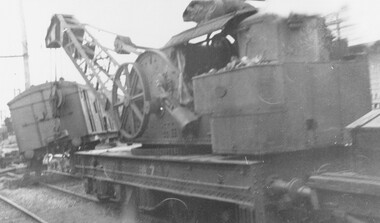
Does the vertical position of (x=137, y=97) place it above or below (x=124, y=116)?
above

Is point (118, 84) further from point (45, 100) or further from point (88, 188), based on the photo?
point (45, 100)

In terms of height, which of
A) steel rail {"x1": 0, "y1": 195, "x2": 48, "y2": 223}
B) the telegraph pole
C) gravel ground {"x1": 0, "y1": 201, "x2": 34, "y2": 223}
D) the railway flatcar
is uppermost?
the telegraph pole

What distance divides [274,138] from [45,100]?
1088 centimetres

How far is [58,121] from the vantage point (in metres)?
13.4

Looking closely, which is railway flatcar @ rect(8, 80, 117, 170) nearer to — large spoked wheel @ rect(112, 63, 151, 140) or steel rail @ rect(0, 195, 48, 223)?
steel rail @ rect(0, 195, 48, 223)

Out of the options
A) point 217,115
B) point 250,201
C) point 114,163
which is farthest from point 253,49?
point 114,163

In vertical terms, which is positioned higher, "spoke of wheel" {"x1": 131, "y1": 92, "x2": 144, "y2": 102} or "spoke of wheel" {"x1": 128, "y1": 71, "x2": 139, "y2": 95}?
"spoke of wheel" {"x1": 128, "y1": 71, "x2": 139, "y2": 95}

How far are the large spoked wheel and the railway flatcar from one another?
5.72 meters

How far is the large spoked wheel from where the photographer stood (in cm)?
700

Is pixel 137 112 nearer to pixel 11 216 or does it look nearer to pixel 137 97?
pixel 137 97

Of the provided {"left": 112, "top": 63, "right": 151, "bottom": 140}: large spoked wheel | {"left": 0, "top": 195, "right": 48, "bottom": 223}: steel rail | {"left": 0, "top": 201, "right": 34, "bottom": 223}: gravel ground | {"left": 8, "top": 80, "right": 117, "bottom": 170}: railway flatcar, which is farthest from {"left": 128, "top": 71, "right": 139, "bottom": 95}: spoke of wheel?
{"left": 8, "top": 80, "right": 117, "bottom": 170}: railway flatcar

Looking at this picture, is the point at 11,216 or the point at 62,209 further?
the point at 62,209

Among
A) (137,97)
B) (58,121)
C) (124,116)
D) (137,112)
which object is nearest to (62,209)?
(124,116)

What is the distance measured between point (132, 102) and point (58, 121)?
22.2 feet
